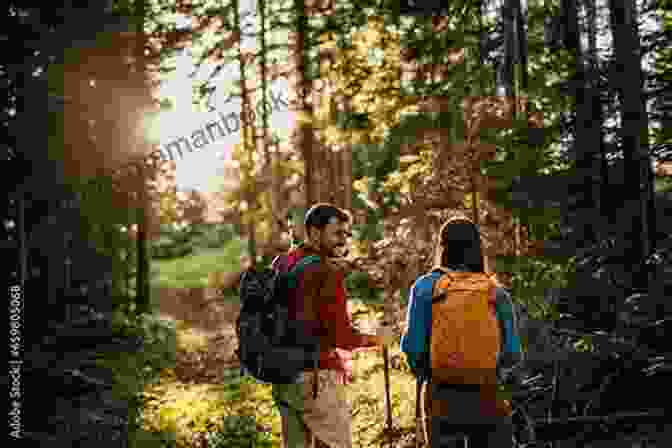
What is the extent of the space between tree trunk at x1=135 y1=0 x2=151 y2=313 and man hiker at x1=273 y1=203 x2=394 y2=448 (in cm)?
1616

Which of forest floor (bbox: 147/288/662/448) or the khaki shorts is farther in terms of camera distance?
forest floor (bbox: 147/288/662/448)

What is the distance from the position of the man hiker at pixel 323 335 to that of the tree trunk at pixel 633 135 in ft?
17.0

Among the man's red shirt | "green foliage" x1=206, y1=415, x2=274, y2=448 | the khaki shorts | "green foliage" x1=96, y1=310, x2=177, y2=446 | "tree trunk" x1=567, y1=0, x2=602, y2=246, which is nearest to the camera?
the man's red shirt

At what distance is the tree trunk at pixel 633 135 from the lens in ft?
26.8

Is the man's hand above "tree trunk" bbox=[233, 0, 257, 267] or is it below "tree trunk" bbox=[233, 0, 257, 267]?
below

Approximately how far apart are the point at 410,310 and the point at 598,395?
3507mm

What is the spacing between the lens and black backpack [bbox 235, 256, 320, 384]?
13.7 ft

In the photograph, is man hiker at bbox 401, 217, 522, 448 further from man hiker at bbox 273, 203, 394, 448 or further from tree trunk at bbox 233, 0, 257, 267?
tree trunk at bbox 233, 0, 257, 267

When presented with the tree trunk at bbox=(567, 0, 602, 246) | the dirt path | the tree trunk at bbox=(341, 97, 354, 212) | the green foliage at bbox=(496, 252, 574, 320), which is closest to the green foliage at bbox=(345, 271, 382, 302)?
the tree trunk at bbox=(341, 97, 354, 212)

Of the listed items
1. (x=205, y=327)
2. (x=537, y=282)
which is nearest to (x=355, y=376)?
(x=537, y=282)

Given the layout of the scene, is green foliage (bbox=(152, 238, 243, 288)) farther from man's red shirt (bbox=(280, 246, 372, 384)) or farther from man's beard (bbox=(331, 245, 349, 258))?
man's red shirt (bbox=(280, 246, 372, 384))

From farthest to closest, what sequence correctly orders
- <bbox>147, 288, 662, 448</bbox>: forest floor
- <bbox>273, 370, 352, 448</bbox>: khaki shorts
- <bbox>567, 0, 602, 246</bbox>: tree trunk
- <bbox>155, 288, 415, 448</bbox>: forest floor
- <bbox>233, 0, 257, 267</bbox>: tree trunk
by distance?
<bbox>233, 0, 257, 267</bbox>: tree trunk, <bbox>567, 0, 602, 246</bbox>: tree trunk, <bbox>155, 288, 415, 448</bbox>: forest floor, <bbox>147, 288, 662, 448</bbox>: forest floor, <bbox>273, 370, 352, 448</bbox>: khaki shorts

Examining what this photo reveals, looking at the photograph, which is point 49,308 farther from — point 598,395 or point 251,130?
point 598,395

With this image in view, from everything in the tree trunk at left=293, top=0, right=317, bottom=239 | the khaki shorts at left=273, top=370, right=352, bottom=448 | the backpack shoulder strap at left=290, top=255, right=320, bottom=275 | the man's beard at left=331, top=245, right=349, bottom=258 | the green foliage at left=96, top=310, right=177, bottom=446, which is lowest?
the green foliage at left=96, top=310, right=177, bottom=446
